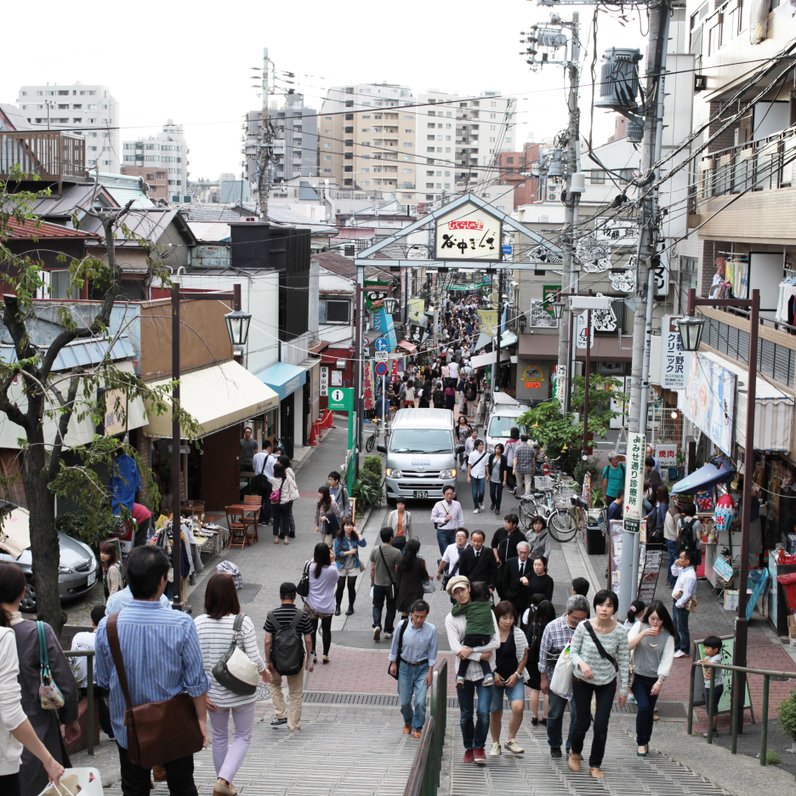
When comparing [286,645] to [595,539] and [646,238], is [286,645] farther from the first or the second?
[595,539]

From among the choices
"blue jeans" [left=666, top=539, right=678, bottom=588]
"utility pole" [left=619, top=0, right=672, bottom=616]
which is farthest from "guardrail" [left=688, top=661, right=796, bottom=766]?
"blue jeans" [left=666, top=539, right=678, bottom=588]

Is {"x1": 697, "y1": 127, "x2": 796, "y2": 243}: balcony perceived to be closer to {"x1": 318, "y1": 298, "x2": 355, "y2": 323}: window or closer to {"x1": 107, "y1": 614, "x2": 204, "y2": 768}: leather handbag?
{"x1": 107, "y1": 614, "x2": 204, "y2": 768}: leather handbag

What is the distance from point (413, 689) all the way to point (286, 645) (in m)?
1.24

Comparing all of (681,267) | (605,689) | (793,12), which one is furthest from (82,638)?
(681,267)

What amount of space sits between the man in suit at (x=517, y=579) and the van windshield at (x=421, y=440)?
42.3ft

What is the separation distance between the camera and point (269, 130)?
1597 inches

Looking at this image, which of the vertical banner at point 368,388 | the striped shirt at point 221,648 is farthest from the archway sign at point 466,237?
the striped shirt at point 221,648

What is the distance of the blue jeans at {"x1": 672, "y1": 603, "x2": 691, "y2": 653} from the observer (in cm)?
1414

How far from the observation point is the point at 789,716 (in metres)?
10.1

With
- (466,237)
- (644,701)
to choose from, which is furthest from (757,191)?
(644,701)

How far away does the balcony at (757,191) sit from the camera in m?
17.2

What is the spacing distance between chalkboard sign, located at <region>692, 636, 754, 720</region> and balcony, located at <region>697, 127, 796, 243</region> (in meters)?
6.23

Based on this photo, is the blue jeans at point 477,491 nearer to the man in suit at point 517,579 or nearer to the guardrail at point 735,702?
the man in suit at point 517,579

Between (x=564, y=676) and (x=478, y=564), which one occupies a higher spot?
(x=564, y=676)
